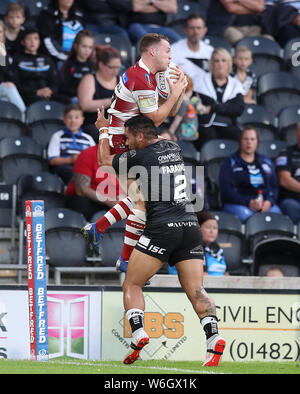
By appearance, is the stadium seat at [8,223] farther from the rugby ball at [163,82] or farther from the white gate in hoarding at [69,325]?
the rugby ball at [163,82]

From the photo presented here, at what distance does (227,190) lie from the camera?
12914mm

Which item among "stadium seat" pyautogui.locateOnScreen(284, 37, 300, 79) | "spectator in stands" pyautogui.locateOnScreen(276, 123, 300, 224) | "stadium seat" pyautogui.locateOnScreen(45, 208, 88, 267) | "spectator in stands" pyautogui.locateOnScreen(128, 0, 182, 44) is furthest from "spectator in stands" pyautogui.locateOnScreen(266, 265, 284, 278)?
"stadium seat" pyautogui.locateOnScreen(284, 37, 300, 79)

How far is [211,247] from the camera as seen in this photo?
456 inches

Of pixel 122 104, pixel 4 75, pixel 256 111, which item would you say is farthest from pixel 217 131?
pixel 122 104

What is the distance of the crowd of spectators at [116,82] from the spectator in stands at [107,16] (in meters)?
0.02

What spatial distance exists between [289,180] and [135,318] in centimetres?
621

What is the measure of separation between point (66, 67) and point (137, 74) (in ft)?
19.6

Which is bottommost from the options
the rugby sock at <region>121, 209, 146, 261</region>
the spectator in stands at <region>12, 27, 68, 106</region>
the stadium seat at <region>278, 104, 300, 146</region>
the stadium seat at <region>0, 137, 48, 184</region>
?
the rugby sock at <region>121, 209, 146, 261</region>

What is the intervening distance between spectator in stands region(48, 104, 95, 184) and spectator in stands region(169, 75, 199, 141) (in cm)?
132

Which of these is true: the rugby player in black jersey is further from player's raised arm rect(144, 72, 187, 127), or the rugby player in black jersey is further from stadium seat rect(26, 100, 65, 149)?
stadium seat rect(26, 100, 65, 149)

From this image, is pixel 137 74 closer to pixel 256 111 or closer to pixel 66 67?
pixel 66 67

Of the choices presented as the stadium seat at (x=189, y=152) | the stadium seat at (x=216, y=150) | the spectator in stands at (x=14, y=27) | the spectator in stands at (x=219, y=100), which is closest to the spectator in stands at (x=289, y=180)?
the stadium seat at (x=216, y=150)

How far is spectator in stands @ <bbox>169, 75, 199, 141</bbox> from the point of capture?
44.1ft

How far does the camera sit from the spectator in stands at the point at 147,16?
1525cm
